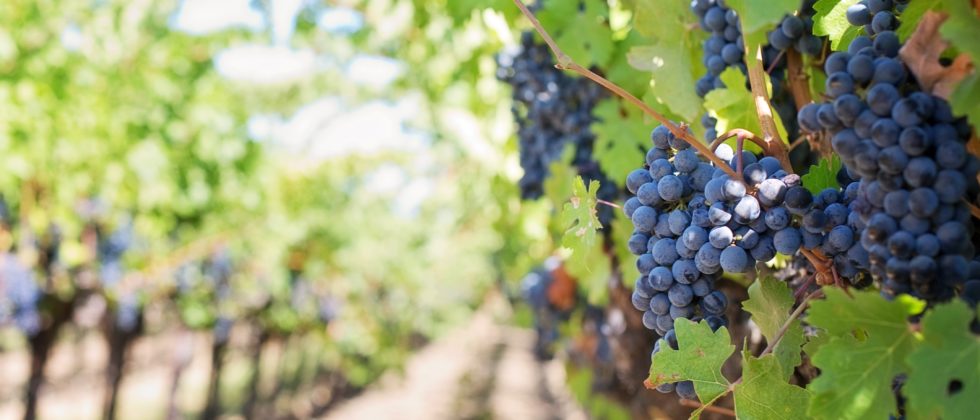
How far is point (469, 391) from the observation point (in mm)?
18594

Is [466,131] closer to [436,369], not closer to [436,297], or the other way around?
[436,297]

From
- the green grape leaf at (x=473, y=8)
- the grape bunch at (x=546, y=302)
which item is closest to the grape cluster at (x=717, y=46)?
the green grape leaf at (x=473, y=8)

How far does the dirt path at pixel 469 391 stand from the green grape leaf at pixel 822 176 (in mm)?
10159

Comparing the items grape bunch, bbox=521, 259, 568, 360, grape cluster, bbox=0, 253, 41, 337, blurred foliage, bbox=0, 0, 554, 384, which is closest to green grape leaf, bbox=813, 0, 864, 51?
blurred foliage, bbox=0, 0, 554, 384

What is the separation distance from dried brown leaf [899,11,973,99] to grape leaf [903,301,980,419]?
0.25 metres

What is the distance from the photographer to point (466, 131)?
4211mm

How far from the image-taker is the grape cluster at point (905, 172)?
0.88m

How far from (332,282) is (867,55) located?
12.7 m

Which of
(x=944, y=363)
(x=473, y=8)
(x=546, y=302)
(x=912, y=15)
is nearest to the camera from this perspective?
(x=944, y=363)

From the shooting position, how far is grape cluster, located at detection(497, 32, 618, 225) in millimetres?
2412

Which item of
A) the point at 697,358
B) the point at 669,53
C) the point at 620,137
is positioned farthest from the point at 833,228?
the point at 620,137

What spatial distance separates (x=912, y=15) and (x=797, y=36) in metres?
0.41

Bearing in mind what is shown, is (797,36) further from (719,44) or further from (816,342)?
(816,342)

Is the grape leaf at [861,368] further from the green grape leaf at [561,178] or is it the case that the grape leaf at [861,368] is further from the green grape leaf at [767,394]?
the green grape leaf at [561,178]
